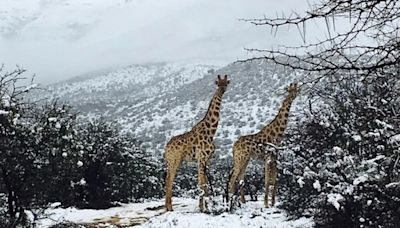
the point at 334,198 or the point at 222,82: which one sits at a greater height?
the point at 222,82

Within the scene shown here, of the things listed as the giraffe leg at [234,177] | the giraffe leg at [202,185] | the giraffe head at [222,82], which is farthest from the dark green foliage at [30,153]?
the giraffe leg at [234,177]

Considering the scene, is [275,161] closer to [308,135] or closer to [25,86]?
[308,135]

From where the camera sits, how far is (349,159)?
270 inches

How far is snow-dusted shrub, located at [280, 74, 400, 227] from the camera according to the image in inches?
247

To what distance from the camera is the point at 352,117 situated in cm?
845

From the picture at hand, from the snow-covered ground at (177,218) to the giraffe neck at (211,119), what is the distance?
1.78 m

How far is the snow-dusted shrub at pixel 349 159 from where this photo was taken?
6.27 metres

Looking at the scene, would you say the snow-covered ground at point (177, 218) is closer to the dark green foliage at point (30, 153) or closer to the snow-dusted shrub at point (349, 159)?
the dark green foliage at point (30, 153)

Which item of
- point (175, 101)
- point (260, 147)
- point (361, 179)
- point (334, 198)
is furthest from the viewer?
point (175, 101)

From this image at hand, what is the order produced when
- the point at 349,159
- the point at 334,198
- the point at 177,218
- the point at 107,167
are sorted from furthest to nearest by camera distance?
the point at 107,167
the point at 177,218
the point at 349,159
the point at 334,198

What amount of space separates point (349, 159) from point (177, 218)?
5.47 m

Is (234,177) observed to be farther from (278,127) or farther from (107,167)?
(107,167)

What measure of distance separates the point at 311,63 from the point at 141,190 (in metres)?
19.0

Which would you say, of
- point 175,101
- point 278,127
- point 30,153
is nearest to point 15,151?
point 30,153
